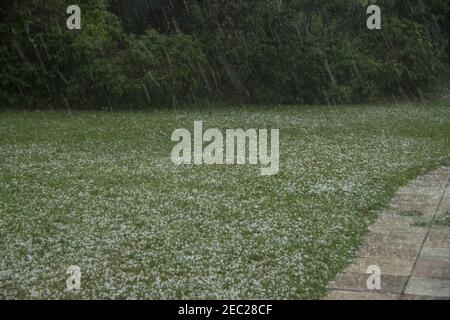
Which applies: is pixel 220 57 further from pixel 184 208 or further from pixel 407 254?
pixel 407 254

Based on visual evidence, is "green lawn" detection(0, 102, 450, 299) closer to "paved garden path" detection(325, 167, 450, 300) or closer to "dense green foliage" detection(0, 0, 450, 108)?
"paved garden path" detection(325, 167, 450, 300)

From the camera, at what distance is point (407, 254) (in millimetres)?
7207

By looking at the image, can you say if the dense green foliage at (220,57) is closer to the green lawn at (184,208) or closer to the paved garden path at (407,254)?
the green lawn at (184,208)

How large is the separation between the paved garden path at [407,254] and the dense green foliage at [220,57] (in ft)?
40.3

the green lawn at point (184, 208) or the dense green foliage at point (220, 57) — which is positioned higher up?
the dense green foliage at point (220, 57)

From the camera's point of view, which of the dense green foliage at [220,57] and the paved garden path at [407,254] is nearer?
the paved garden path at [407,254]

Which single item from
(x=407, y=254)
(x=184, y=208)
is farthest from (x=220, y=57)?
(x=407, y=254)

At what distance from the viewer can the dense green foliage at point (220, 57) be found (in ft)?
69.0

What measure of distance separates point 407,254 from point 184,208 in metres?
3.35

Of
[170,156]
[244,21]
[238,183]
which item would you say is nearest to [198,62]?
Answer: [244,21]

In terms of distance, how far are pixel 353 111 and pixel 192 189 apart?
10916 millimetres

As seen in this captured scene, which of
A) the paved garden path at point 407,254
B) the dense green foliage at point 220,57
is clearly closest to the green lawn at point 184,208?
the paved garden path at point 407,254

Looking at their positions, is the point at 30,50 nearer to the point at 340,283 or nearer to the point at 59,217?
the point at 59,217
